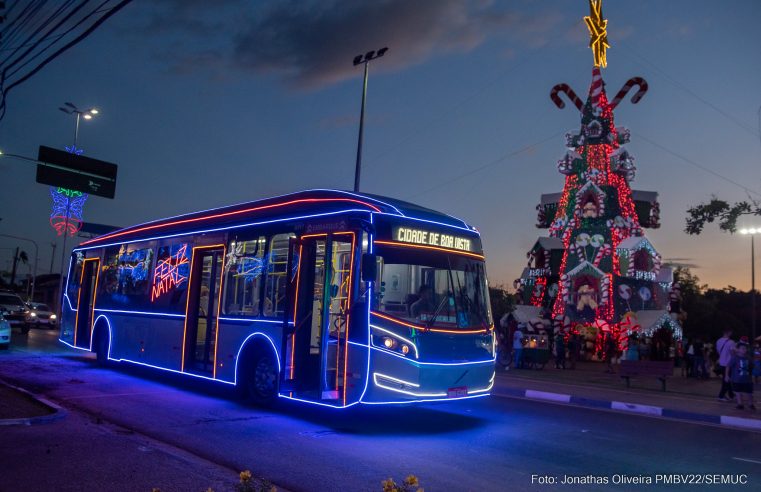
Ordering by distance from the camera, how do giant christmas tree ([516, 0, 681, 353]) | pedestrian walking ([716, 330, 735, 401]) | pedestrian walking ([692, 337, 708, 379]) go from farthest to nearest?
1. giant christmas tree ([516, 0, 681, 353])
2. pedestrian walking ([692, 337, 708, 379])
3. pedestrian walking ([716, 330, 735, 401])

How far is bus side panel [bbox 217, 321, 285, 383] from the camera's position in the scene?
11.0 m

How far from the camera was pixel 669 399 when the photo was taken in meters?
16.9

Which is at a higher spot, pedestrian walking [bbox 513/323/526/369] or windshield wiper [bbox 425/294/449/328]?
windshield wiper [bbox 425/294/449/328]

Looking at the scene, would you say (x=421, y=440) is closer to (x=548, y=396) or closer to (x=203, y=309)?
(x=203, y=309)

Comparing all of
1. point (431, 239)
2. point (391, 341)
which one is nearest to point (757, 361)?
point (431, 239)

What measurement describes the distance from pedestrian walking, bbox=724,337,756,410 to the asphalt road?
133 inches

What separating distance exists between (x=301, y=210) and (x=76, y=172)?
14540 millimetres

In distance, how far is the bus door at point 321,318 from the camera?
9711mm

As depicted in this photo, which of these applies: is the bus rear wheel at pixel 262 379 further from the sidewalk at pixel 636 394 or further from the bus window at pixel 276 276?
the sidewalk at pixel 636 394

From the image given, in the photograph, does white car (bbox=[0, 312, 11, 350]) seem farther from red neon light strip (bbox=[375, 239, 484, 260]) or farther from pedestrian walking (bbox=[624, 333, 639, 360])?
pedestrian walking (bbox=[624, 333, 639, 360])

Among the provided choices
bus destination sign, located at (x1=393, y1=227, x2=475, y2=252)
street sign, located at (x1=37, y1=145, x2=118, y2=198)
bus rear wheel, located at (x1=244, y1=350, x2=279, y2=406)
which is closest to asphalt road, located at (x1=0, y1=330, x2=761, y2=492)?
bus rear wheel, located at (x1=244, y1=350, x2=279, y2=406)

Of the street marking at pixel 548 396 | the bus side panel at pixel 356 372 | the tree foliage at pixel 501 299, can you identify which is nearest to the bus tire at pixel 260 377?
the bus side panel at pixel 356 372

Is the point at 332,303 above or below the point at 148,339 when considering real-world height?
above

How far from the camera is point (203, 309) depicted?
13086 mm
